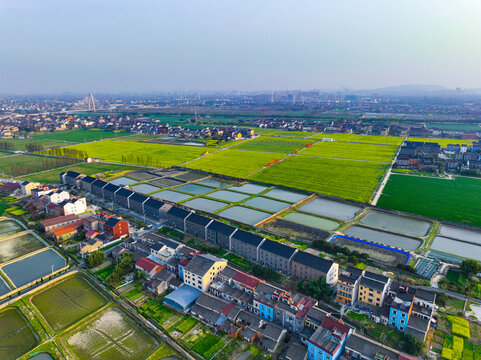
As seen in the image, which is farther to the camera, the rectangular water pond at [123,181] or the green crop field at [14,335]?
the rectangular water pond at [123,181]

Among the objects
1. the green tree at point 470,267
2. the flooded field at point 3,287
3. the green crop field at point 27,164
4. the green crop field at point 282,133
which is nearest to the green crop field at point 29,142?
the green crop field at point 27,164

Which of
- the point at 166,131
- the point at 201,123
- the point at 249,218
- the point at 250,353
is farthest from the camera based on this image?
the point at 201,123

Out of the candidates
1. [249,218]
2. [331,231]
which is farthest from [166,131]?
[331,231]

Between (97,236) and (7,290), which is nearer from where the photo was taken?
(7,290)

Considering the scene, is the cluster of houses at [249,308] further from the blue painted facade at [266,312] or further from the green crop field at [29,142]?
the green crop field at [29,142]

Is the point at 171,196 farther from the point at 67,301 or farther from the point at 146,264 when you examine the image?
the point at 67,301

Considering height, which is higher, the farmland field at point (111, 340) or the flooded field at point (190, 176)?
the flooded field at point (190, 176)

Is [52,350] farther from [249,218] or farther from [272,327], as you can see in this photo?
[249,218]

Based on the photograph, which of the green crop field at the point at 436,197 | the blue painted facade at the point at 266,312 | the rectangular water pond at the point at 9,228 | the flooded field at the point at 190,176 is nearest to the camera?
the blue painted facade at the point at 266,312
